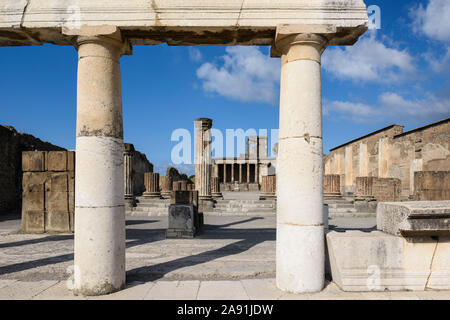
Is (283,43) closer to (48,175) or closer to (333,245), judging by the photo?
(333,245)

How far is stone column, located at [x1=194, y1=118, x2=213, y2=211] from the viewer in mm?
14375

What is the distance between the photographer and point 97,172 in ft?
11.5

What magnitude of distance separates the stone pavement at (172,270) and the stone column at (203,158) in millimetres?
6847

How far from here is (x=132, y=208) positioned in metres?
14.4

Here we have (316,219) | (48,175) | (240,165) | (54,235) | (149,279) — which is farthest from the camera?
(240,165)

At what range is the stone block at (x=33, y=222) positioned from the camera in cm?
835

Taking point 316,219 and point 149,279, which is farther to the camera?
point 149,279

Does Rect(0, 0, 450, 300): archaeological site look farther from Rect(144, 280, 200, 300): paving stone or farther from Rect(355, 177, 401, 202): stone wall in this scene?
Rect(355, 177, 401, 202): stone wall

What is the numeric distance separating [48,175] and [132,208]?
615cm

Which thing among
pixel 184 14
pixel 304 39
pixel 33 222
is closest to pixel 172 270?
pixel 184 14

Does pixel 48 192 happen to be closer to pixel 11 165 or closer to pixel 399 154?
pixel 11 165

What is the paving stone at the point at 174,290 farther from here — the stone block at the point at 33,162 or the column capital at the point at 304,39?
the stone block at the point at 33,162

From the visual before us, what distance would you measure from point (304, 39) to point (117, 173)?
298 centimetres

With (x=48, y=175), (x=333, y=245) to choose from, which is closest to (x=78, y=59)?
(x=333, y=245)
